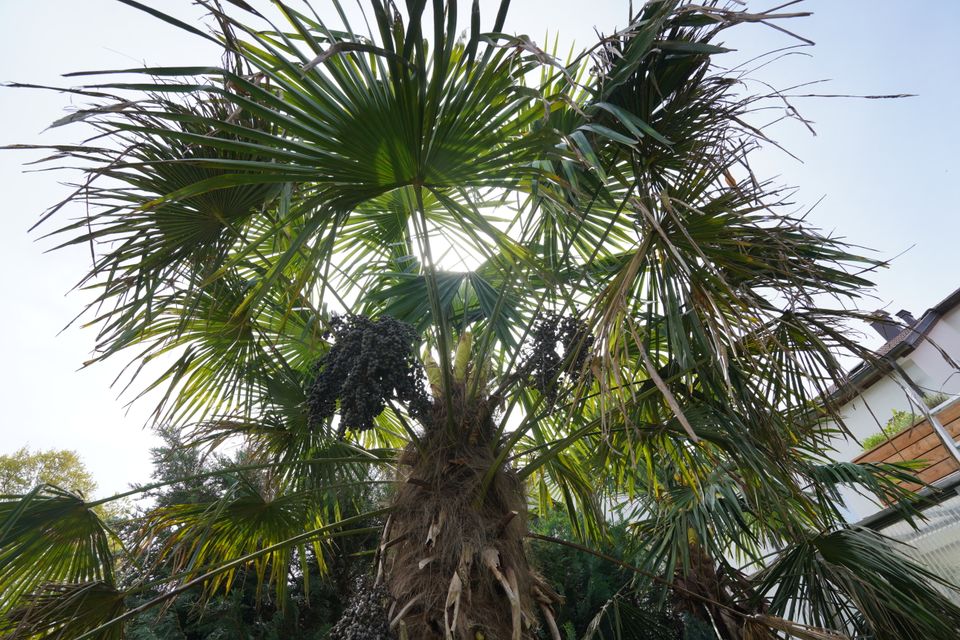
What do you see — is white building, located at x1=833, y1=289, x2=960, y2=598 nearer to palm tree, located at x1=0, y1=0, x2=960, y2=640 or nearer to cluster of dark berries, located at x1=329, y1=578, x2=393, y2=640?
palm tree, located at x1=0, y1=0, x2=960, y2=640

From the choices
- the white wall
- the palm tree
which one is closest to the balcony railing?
the white wall

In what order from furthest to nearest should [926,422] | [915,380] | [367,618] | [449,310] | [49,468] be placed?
[49,468], [915,380], [926,422], [449,310], [367,618]

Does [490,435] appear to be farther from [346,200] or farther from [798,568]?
[798,568]

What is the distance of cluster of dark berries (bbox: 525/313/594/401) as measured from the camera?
8.18 feet

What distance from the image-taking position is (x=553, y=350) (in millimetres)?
2523

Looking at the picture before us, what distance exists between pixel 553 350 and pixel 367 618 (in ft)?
4.50

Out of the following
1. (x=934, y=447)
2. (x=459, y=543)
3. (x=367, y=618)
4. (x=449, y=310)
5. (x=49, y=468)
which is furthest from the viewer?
(x=49, y=468)

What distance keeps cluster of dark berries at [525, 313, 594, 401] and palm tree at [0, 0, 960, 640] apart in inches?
0.6

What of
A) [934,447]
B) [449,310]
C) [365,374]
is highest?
[449,310]

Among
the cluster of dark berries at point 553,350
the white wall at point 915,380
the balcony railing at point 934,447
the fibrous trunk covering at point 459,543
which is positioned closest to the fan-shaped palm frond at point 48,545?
the fibrous trunk covering at point 459,543

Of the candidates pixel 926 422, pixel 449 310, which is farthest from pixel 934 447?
pixel 449 310

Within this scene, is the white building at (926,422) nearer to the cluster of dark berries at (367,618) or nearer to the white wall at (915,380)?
the white wall at (915,380)

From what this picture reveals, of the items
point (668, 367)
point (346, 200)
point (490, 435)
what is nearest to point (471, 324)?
point (490, 435)

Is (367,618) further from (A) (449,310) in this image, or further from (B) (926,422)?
(B) (926,422)
